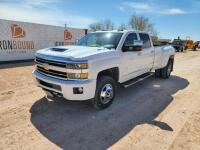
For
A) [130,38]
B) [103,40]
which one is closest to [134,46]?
[130,38]

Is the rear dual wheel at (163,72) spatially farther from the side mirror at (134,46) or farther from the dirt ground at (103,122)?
the side mirror at (134,46)

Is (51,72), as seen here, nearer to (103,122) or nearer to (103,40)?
(103,122)

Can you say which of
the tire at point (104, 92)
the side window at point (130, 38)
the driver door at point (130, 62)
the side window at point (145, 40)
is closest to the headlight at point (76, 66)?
the tire at point (104, 92)

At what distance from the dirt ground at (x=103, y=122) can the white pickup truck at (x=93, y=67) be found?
507 mm

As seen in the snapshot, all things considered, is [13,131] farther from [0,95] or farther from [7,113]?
[0,95]

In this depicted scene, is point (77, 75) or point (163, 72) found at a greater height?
point (77, 75)

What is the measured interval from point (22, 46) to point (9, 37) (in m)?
1.08

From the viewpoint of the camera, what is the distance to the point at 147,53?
22.0 ft

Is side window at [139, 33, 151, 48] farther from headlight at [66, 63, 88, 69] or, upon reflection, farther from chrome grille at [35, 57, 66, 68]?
chrome grille at [35, 57, 66, 68]

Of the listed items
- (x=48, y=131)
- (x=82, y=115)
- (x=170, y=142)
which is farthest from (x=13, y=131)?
(x=170, y=142)

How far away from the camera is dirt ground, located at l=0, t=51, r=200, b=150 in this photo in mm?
3512

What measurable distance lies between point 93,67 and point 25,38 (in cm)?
1109

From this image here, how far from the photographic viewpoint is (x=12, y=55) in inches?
514

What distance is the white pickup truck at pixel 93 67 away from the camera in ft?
13.7
